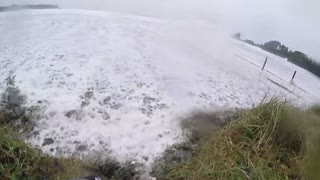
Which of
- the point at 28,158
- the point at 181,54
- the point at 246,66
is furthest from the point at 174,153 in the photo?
the point at 246,66

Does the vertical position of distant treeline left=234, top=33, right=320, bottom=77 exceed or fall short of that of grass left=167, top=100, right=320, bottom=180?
it exceeds it

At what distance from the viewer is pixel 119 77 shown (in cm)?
588

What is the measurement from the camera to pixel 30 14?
26.9 feet

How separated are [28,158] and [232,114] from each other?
2.98 meters

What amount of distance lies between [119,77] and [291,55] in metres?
4.42

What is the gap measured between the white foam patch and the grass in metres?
0.64

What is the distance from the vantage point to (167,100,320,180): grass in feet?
12.1

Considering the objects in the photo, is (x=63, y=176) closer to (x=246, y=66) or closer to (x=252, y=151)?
(x=252, y=151)

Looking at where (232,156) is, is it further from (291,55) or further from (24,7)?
(24,7)

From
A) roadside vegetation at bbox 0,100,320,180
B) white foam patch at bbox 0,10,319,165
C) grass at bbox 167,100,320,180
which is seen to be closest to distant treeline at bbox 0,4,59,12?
white foam patch at bbox 0,10,319,165

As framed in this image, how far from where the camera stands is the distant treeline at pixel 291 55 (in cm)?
798

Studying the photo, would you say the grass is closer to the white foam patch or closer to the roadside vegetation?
the roadside vegetation

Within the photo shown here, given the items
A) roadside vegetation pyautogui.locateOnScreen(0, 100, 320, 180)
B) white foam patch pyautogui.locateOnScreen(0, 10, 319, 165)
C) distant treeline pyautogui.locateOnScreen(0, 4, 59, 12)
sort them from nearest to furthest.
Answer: roadside vegetation pyautogui.locateOnScreen(0, 100, 320, 180) → white foam patch pyautogui.locateOnScreen(0, 10, 319, 165) → distant treeline pyautogui.locateOnScreen(0, 4, 59, 12)

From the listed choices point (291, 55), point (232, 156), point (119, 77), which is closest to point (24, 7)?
point (119, 77)
